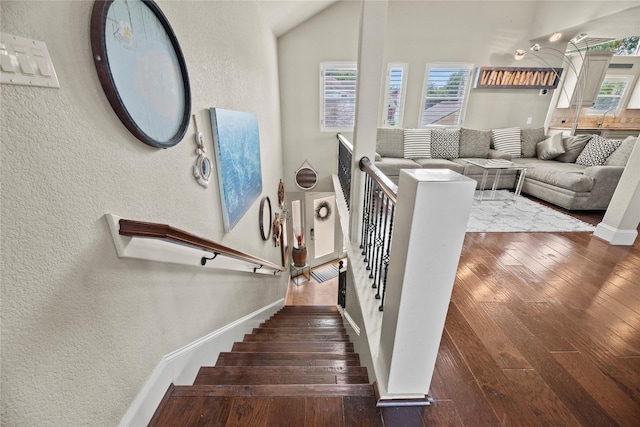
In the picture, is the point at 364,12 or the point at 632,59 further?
the point at 632,59

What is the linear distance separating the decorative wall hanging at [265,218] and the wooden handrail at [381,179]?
1428 millimetres

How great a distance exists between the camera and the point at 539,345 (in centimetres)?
138

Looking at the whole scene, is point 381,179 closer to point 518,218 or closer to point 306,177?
point 518,218

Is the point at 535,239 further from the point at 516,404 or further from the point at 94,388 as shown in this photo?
the point at 94,388

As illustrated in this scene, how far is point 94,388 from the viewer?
795 millimetres

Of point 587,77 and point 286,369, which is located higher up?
point 587,77

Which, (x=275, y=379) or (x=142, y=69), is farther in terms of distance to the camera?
(x=275, y=379)

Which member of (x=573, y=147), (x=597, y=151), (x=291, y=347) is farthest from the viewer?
(x=573, y=147)

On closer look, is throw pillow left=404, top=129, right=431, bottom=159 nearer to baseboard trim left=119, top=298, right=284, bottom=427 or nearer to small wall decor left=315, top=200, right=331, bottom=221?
small wall decor left=315, top=200, right=331, bottom=221

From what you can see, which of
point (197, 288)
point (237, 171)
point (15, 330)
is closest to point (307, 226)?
point (237, 171)

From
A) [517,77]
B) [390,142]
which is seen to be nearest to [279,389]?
[390,142]

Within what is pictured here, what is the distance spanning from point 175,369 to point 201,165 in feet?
3.41

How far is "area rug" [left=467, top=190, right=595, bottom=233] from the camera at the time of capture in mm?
2830

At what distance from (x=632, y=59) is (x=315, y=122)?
7.84 metres
